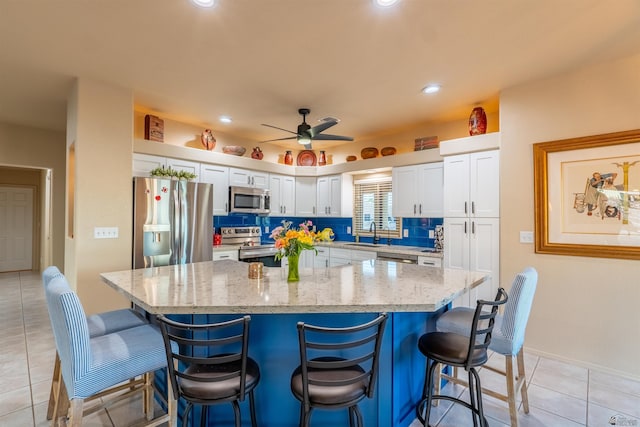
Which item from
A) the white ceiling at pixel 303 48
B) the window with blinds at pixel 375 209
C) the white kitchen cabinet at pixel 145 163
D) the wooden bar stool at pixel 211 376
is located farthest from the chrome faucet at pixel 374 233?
the wooden bar stool at pixel 211 376

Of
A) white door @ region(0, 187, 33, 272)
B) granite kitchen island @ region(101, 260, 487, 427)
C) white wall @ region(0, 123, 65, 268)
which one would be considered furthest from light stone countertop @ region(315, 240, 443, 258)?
white door @ region(0, 187, 33, 272)

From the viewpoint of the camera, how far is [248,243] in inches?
195

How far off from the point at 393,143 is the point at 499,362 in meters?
3.30

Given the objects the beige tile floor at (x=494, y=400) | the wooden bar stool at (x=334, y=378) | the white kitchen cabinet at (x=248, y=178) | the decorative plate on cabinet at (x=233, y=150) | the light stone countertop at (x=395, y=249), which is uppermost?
the decorative plate on cabinet at (x=233, y=150)

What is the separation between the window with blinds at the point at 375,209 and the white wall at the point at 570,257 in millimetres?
1901

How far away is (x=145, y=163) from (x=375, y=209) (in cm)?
344

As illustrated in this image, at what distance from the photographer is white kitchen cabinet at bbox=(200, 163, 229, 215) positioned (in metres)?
4.38

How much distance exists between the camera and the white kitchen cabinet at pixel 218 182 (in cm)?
438

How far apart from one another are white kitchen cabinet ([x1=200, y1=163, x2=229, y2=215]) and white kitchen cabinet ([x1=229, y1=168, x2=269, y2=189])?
104 mm

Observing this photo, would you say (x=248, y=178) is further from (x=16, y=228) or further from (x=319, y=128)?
(x=16, y=228)

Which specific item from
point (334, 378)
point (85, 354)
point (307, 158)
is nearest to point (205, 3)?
point (85, 354)

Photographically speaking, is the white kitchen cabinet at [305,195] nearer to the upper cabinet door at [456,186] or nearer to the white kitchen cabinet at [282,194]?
the white kitchen cabinet at [282,194]

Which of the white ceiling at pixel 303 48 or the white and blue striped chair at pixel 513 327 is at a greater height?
the white ceiling at pixel 303 48

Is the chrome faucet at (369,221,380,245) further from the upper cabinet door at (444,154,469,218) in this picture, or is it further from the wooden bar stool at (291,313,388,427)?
the wooden bar stool at (291,313,388,427)
